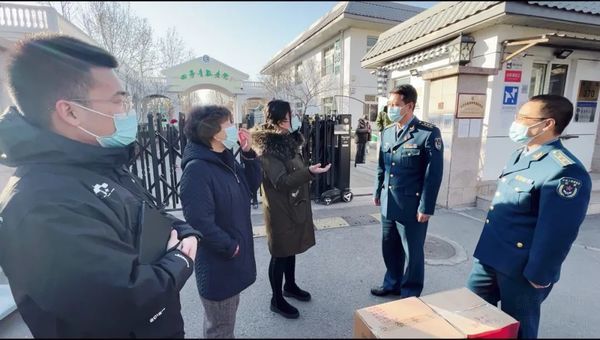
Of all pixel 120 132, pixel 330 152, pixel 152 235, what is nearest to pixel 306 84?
pixel 330 152

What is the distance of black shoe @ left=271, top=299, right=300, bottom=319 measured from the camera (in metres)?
2.26

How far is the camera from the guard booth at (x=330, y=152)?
5039mm

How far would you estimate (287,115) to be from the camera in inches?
89.8

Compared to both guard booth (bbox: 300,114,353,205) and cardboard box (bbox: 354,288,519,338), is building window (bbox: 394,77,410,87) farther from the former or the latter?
cardboard box (bbox: 354,288,519,338)

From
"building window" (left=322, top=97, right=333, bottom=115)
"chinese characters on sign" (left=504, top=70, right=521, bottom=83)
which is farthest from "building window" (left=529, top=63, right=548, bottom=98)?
"building window" (left=322, top=97, right=333, bottom=115)

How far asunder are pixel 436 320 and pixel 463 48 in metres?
4.85

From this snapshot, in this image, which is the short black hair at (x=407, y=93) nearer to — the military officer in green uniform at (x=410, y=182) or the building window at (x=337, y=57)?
the military officer in green uniform at (x=410, y=182)

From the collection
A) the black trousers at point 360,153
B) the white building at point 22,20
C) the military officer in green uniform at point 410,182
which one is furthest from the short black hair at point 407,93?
the black trousers at point 360,153

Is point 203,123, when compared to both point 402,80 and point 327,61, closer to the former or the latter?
point 402,80

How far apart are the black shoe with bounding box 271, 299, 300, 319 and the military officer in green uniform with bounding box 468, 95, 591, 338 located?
128 centimetres

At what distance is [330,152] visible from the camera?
5.16 m

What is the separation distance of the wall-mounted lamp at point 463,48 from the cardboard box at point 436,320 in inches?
176

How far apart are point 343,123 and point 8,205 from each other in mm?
4662

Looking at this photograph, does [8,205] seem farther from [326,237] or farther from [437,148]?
[326,237]
